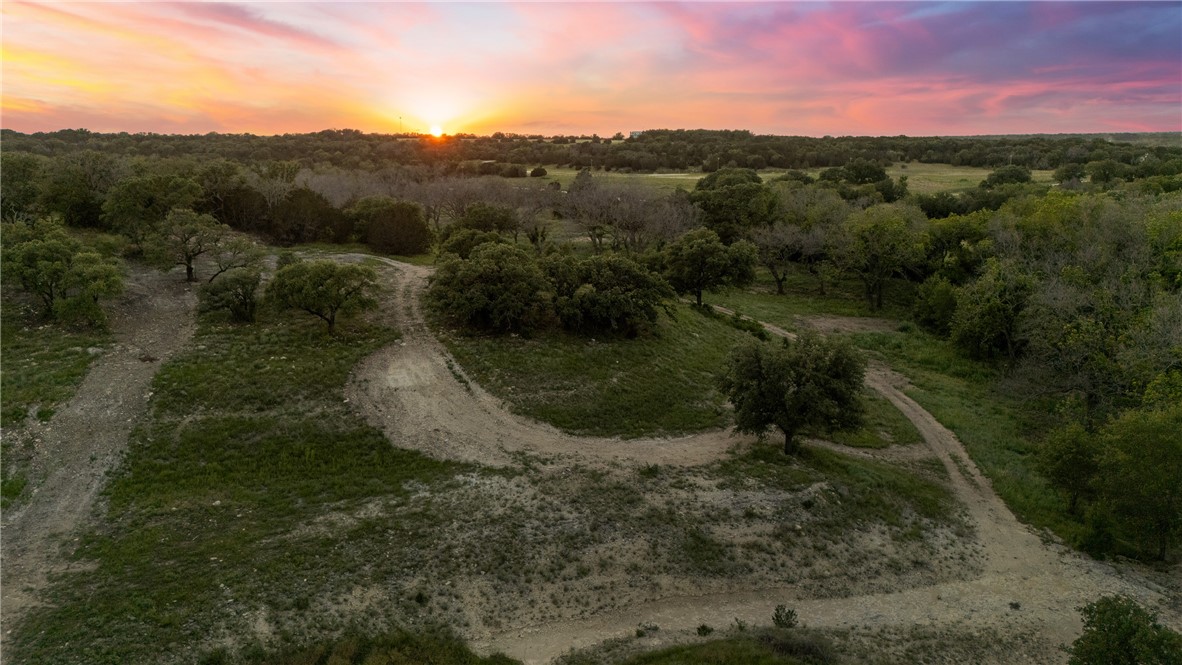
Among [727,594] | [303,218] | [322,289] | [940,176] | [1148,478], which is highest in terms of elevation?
[940,176]

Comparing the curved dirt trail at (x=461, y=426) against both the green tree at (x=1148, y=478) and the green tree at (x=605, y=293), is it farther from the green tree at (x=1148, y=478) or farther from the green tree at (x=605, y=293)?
the green tree at (x=1148, y=478)

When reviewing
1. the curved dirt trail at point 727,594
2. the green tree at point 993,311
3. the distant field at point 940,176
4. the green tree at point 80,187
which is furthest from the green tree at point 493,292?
the distant field at point 940,176

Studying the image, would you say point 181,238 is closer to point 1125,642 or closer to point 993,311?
point 1125,642

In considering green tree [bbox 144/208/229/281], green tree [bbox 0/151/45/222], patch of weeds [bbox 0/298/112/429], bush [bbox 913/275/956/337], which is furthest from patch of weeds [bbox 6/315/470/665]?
bush [bbox 913/275/956/337]

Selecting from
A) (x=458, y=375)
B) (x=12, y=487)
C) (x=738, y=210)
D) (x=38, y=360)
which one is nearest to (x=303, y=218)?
(x=38, y=360)

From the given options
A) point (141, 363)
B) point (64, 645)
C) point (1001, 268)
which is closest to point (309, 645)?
point (64, 645)

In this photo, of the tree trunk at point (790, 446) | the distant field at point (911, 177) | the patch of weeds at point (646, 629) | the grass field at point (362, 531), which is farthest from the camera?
the distant field at point (911, 177)

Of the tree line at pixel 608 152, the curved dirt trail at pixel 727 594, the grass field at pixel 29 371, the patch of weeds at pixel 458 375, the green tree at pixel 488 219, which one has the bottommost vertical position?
the curved dirt trail at pixel 727 594
